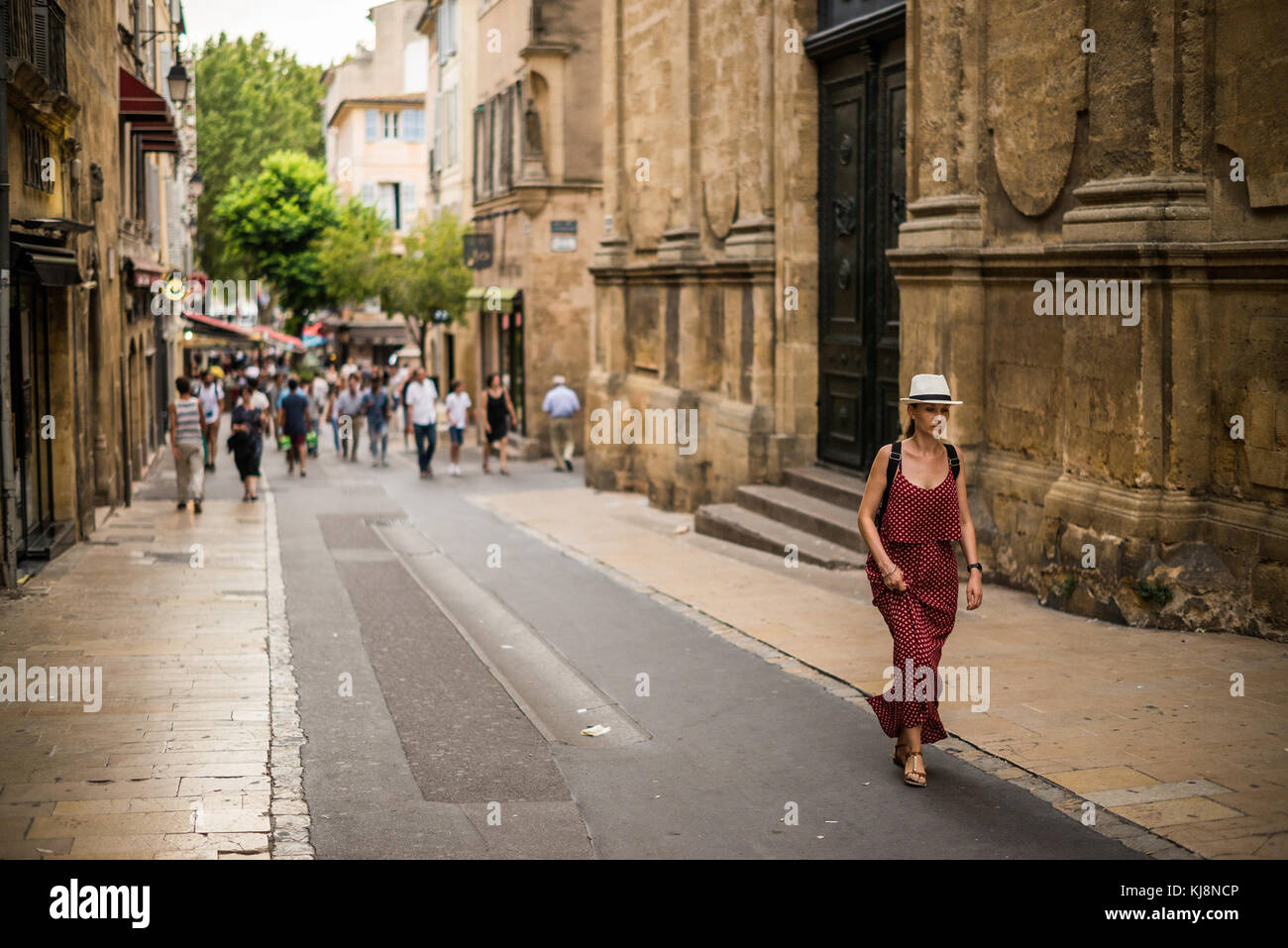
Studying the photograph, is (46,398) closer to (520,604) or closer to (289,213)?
(520,604)

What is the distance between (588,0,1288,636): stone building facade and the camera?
9.52 metres

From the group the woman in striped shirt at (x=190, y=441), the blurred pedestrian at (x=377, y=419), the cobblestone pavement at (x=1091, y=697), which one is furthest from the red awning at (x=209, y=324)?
the cobblestone pavement at (x=1091, y=697)

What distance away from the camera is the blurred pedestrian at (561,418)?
Answer: 2758 centimetres

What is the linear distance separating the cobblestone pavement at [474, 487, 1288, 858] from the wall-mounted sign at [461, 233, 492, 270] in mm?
22564

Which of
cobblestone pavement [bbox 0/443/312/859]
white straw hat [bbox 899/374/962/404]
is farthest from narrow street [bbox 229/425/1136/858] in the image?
white straw hat [bbox 899/374/962/404]

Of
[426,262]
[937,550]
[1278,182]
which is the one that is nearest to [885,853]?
[937,550]

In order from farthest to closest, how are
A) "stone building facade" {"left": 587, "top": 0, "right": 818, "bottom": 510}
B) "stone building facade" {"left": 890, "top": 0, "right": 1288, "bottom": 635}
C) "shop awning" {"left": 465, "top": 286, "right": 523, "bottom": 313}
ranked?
1. "shop awning" {"left": 465, "top": 286, "right": 523, "bottom": 313}
2. "stone building facade" {"left": 587, "top": 0, "right": 818, "bottom": 510}
3. "stone building facade" {"left": 890, "top": 0, "right": 1288, "bottom": 635}

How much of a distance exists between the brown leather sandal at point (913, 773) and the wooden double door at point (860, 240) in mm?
7858

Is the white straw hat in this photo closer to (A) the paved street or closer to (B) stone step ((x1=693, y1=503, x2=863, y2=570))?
(A) the paved street

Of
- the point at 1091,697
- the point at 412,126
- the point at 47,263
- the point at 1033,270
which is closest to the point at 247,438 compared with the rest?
the point at 47,263

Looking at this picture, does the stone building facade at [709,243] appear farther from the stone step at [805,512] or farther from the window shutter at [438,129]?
the window shutter at [438,129]
